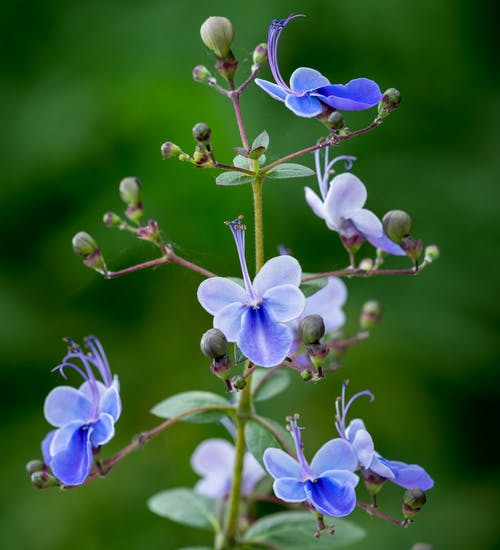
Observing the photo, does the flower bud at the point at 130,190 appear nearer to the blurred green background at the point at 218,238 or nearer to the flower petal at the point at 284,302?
the flower petal at the point at 284,302

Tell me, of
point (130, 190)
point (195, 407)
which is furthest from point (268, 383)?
point (130, 190)

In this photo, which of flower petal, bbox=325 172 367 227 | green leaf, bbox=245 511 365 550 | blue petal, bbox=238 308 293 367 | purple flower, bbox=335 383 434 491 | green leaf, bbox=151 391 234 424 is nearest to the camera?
blue petal, bbox=238 308 293 367

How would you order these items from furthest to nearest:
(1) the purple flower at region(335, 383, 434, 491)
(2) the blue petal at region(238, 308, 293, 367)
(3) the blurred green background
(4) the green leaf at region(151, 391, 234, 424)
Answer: (3) the blurred green background < (4) the green leaf at region(151, 391, 234, 424) < (1) the purple flower at region(335, 383, 434, 491) < (2) the blue petal at region(238, 308, 293, 367)

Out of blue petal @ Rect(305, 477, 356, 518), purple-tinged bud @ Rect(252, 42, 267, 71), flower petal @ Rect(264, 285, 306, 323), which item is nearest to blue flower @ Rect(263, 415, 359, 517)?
blue petal @ Rect(305, 477, 356, 518)

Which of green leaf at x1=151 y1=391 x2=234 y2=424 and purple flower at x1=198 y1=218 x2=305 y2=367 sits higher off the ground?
purple flower at x1=198 y1=218 x2=305 y2=367

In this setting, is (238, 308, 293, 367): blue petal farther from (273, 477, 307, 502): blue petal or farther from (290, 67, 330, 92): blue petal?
(290, 67, 330, 92): blue petal

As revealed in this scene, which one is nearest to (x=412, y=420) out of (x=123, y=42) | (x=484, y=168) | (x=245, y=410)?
(x=484, y=168)

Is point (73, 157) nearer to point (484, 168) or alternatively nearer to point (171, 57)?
point (171, 57)
